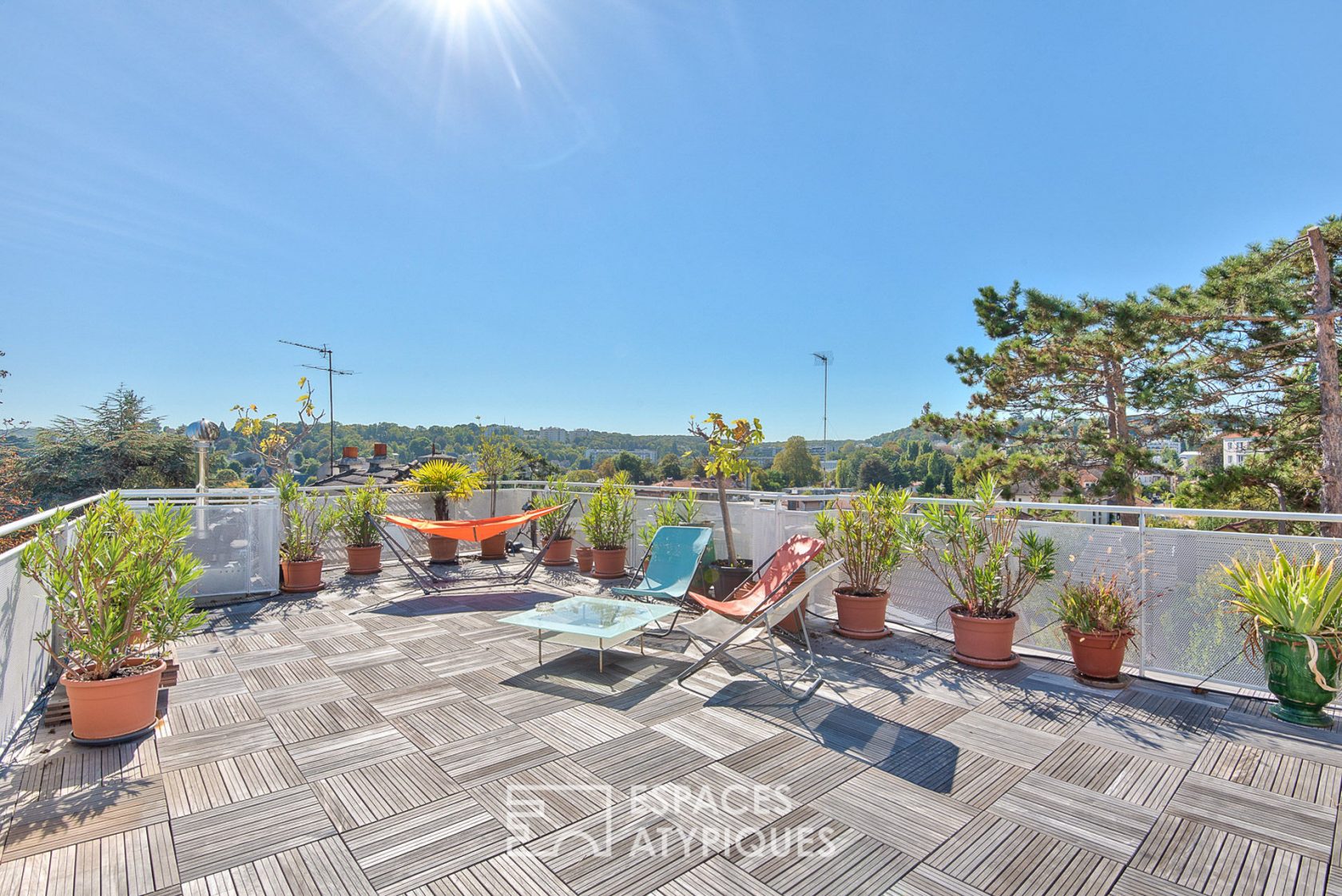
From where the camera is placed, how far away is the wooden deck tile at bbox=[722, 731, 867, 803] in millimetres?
2539

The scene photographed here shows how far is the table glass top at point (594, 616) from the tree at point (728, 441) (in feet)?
5.24

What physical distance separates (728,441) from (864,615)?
2057mm

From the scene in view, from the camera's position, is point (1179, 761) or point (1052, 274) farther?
point (1052, 274)

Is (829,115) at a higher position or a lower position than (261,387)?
higher

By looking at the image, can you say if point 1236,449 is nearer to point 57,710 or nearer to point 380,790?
point 380,790

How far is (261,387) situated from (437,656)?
2962 centimetres

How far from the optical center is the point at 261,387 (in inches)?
1123

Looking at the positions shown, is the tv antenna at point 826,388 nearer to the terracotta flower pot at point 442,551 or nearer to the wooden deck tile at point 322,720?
the terracotta flower pot at point 442,551

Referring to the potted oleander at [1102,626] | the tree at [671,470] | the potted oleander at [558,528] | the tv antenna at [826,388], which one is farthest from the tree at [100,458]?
the tv antenna at [826,388]

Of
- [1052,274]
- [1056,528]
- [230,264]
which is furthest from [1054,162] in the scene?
[230,264]

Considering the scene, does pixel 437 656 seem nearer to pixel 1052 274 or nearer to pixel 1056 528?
pixel 1056 528

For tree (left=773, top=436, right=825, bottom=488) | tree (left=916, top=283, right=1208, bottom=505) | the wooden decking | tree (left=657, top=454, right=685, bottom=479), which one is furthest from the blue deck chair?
tree (left=773, top=436, right=825, bottom=488)

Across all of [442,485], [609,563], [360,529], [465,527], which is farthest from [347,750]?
[442,485]

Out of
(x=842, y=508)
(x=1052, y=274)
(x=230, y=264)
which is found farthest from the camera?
(x=1052, y=274)
